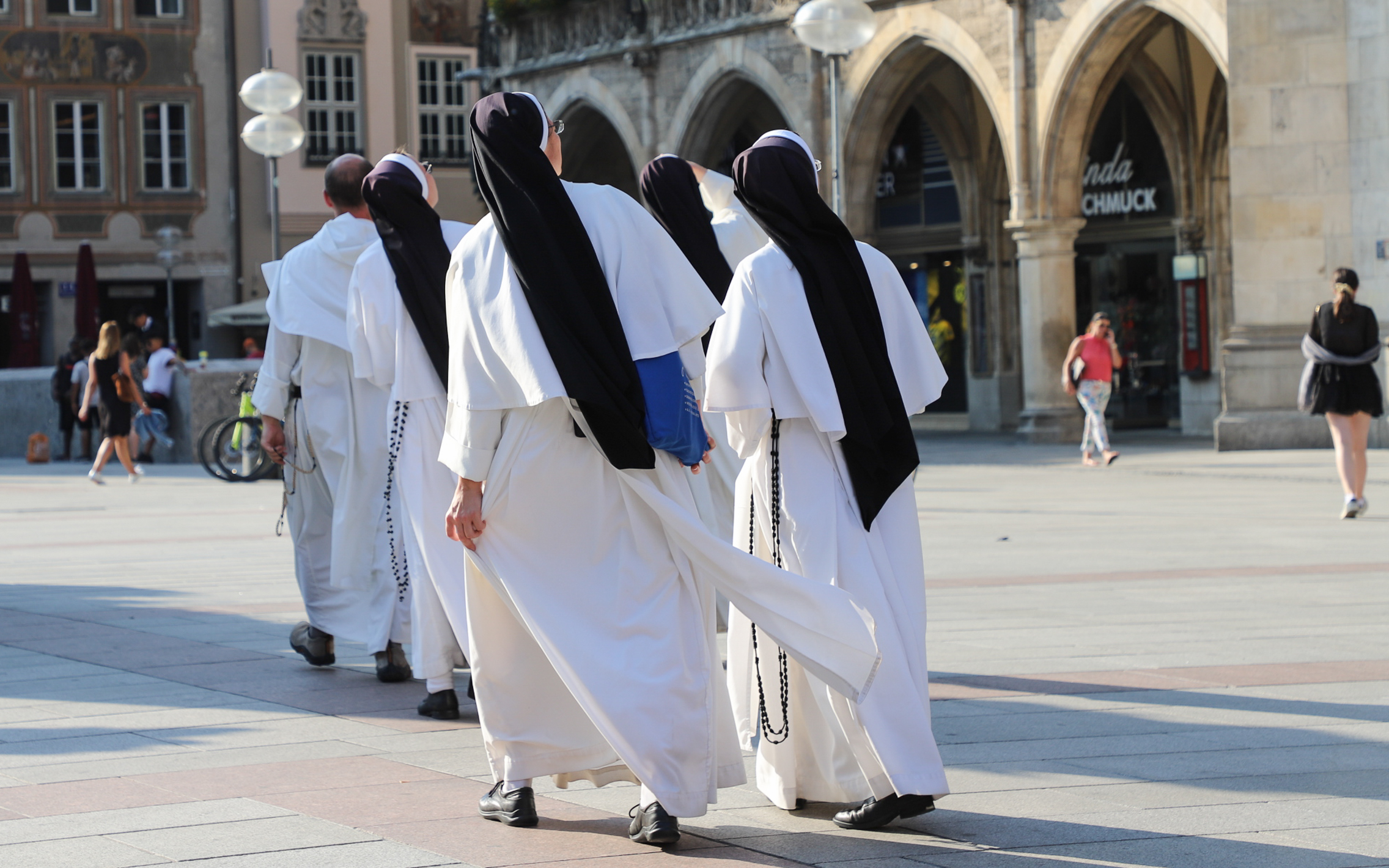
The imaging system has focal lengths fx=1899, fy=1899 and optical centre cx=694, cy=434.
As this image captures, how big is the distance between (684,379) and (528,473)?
48 centimetres

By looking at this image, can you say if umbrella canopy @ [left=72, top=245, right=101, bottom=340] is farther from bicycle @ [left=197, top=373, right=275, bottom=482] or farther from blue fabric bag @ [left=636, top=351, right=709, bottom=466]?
blue fabric bag @ [left=636, top=351, right=709, bottom=466]

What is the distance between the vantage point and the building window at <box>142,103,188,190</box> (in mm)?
43281

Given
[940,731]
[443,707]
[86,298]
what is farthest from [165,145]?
[940,731]

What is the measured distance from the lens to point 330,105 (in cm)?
4478

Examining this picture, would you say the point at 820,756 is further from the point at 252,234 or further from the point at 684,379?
the point at 252,234

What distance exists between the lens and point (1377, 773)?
532 cm

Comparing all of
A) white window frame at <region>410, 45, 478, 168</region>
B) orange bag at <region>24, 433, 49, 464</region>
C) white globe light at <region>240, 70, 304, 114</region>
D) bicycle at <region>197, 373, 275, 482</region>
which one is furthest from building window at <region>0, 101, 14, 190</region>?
white globe light at <region>240, 70, 304, 114</region>

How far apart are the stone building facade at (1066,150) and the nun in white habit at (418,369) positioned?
15589mm

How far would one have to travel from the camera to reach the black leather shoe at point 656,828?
4707mm

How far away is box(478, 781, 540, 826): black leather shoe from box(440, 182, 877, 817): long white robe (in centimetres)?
5

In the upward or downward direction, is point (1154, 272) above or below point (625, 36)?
below

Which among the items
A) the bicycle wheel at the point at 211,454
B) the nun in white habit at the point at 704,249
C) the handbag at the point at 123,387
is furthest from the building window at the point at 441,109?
the nun in white habit at the point at 704,249

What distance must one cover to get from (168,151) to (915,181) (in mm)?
20020

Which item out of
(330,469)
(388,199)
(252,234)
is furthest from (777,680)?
(252,234)
